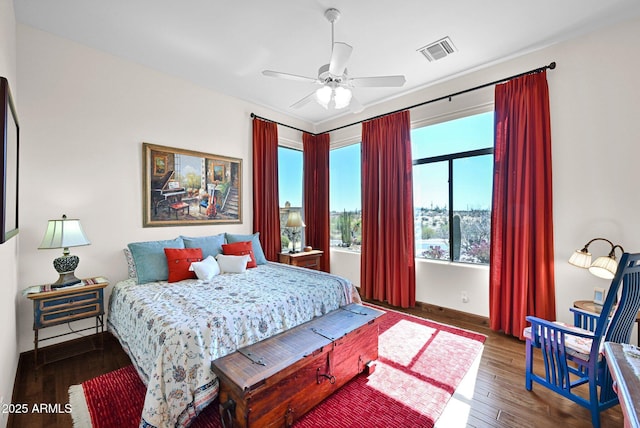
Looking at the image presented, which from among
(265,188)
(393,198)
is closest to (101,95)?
(265,188)

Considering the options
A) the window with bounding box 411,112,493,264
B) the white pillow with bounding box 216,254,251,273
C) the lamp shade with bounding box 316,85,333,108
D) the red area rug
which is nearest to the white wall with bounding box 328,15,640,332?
the window with bounding box 411,112,493,264

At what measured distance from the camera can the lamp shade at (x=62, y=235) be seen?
2316mm

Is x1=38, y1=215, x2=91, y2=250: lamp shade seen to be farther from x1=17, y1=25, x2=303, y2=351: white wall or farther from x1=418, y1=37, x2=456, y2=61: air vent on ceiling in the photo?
x1=418, y1=37, x2=456, y2=61: air vent on ceiling

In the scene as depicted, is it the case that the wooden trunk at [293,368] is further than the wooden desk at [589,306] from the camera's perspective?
No

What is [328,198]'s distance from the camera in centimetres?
487

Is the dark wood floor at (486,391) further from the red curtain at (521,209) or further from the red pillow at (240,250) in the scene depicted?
the red pillow at (240,250)

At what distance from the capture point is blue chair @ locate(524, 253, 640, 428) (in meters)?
1.58

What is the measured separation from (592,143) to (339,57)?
2.51 metres

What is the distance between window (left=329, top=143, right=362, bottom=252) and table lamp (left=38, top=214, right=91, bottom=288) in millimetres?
3491

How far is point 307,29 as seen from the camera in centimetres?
253

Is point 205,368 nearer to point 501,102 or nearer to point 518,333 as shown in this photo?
point 518,333

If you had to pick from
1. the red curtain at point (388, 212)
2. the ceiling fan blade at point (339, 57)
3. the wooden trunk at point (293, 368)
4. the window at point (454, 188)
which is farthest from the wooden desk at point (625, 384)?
the red curtain at point (388, 212)

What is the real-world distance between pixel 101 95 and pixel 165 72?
78 cm

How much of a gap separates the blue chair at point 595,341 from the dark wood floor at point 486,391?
15 centimetres
